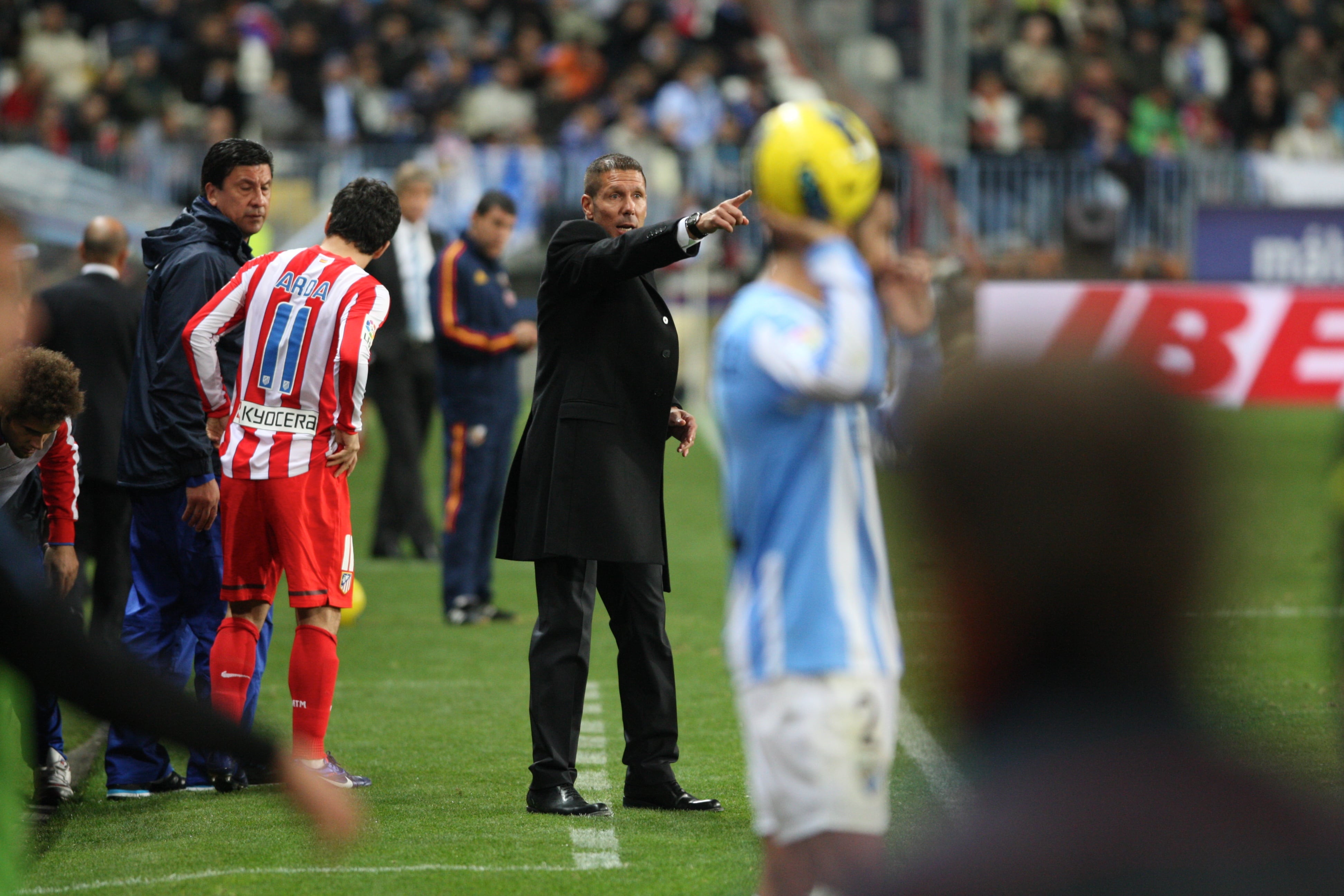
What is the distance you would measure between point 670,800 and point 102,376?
12.3ft

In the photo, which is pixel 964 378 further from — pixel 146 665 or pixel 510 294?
pixel 510 294

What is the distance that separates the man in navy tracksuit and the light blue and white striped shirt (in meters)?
3.13

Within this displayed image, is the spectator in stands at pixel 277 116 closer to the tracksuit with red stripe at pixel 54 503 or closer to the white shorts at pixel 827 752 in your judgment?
the tracksuit with red stripe at pixel 54 503

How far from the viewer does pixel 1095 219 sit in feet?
68.2

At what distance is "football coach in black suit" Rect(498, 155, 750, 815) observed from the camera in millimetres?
5871

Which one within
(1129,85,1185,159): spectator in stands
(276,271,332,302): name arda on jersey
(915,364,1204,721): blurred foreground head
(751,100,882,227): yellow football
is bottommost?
(915,364,1204,721): blurred foreground head

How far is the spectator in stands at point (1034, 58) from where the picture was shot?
2431cm

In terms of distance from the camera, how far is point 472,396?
33.1 ft

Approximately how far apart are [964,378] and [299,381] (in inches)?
168

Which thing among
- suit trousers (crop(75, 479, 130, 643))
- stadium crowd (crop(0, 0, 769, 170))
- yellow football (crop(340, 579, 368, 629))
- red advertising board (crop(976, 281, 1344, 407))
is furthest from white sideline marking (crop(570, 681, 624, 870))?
stadium crowd (crop(0, 0, 769, 170))

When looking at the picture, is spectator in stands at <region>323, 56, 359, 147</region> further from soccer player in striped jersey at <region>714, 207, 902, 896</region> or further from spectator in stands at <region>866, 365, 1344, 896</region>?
spectator in stands at <region>866, 365, 1344, 896</region>

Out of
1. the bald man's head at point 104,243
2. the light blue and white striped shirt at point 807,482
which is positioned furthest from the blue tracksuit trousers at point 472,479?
the light blue and white striped shirt at point 807,482

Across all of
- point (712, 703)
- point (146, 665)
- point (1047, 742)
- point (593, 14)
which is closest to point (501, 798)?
point (712, 703)

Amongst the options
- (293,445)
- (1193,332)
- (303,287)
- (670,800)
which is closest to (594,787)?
(670,800)
